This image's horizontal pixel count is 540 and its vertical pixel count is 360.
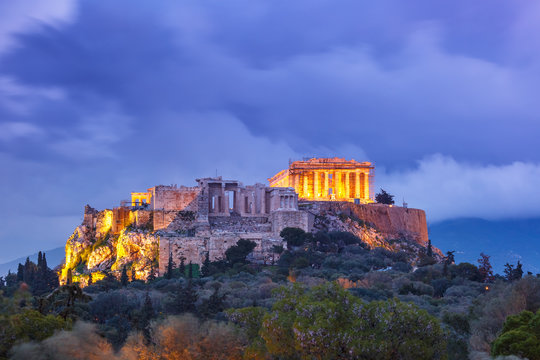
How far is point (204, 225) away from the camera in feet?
206

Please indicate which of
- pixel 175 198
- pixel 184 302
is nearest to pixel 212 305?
pixel 184 302

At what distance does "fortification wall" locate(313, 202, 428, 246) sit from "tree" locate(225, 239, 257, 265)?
539 inches

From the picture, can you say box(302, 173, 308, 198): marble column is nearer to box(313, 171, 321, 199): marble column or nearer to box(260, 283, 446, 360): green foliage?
box(313, 171, 321, 199): marble column

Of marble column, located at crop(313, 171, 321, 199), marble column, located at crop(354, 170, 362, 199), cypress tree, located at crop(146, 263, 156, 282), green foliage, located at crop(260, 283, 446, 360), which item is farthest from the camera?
marble column, located at crop(354, 170, 362, 199)

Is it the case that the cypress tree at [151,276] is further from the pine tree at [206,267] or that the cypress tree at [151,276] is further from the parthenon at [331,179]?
the parthenon at [331,179]

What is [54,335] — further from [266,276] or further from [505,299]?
[266,276]

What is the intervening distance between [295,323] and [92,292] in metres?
29.6

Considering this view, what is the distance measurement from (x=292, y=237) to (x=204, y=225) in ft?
25.3

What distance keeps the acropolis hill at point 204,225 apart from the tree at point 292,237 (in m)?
0.58

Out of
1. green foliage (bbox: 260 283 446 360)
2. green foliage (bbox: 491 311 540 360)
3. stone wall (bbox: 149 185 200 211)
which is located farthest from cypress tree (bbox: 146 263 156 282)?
green foliage (bbox: 491 311 540 360)

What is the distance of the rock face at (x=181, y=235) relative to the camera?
60.5 m

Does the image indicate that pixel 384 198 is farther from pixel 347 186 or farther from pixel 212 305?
pixel 212 305

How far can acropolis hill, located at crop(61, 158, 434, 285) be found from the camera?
60.9 meters

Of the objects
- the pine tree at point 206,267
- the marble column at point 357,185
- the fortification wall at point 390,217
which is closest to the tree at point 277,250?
the pine tree at point 206,267
